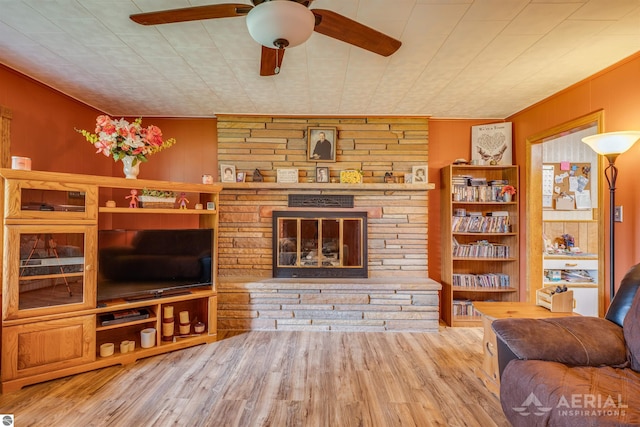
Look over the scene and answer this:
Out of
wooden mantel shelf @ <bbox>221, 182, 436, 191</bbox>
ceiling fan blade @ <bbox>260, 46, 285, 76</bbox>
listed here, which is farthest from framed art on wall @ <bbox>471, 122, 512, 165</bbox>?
ceiling fan blade @ <bbox>260, 46, 285, 76</bbox>

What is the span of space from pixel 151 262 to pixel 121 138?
1.14 meters

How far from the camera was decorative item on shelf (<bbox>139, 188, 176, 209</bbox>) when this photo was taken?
2.86m

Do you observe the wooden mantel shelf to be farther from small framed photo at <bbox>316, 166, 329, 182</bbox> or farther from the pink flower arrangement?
the pink flower arrangement

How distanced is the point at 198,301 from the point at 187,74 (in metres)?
2.36

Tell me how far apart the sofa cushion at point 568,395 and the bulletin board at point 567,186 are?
129 inches

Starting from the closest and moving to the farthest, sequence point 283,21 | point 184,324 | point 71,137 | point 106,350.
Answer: point 283,21
point 106,350
point 184,324
point 71,137

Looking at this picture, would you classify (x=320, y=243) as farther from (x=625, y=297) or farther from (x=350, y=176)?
(x=625, y=297)

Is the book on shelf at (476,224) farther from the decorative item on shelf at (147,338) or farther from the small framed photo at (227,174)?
the decorative item on shelf at (147,338)

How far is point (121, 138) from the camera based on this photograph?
269 cm

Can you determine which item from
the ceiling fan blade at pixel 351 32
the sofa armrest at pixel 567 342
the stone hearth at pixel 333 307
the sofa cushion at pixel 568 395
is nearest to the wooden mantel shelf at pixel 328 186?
the stone hearth at pixel 333 307

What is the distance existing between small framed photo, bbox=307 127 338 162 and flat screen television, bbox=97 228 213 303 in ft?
5.07

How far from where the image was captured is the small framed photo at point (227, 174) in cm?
373

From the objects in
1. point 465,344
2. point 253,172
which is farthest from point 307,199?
point 465,344

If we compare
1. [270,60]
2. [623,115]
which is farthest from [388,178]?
[270,60]
